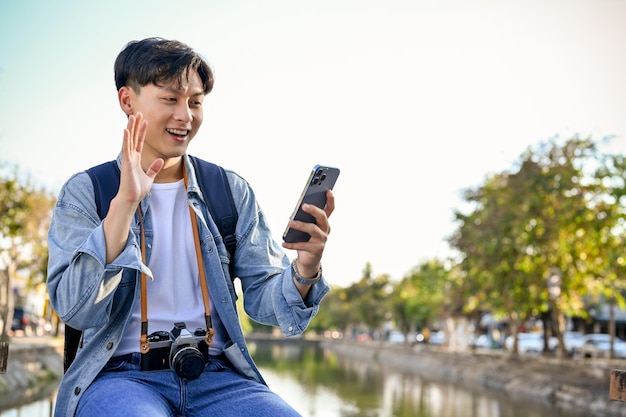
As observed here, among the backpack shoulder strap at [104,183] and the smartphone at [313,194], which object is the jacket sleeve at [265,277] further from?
the backpack shoulder strap at [104,183]

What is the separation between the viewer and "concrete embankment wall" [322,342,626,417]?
18062 mm

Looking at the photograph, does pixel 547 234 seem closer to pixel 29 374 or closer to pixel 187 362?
pixel 29 374

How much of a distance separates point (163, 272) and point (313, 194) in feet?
1.61

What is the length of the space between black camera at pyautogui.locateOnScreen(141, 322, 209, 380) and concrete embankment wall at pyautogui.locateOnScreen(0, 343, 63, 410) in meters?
13.3

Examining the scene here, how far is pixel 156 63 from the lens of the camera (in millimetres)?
2334

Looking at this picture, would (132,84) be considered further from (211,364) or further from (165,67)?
(211,364)

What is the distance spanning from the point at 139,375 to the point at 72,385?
7.6 inches

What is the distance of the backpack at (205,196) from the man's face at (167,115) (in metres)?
0.14

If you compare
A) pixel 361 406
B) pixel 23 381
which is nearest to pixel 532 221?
pixel 361 406

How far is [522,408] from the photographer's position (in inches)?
734

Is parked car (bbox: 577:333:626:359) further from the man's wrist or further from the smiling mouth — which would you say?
the smiling mouth

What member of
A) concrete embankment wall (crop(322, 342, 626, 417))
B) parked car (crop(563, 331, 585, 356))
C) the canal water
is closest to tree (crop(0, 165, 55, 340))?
the canal water

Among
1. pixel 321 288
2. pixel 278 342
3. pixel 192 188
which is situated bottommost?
pixel 278 342

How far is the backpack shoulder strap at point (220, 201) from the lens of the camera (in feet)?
8.00
